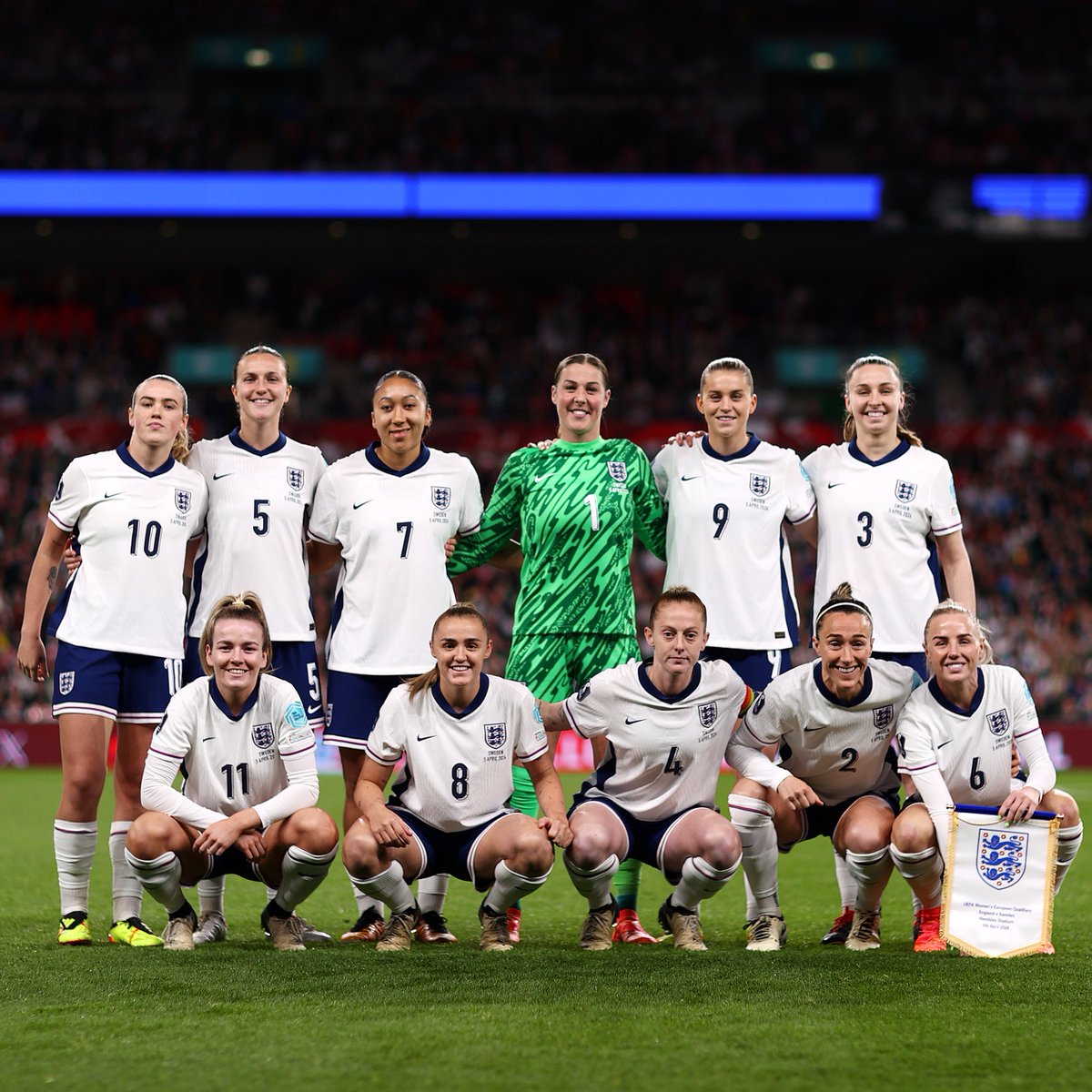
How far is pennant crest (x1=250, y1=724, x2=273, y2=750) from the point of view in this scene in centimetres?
538

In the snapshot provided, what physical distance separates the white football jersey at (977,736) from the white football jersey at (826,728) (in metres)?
0.14

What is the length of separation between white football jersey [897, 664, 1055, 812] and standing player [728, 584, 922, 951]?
0.18 m

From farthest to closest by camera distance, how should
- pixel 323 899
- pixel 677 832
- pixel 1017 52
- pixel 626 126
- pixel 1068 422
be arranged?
pixel 1017 52 < pixel 626 126 < pixel 1068 422 < pixel 323 899 < pixel 677 832

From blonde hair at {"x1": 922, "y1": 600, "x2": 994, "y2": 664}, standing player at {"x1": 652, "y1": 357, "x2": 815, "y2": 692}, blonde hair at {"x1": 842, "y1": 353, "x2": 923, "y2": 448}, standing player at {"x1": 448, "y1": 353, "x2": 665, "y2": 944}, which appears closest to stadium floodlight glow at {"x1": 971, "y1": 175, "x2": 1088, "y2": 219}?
blonde hair at {"x1": 842, "y1": 353, "x2": 923, "y2": 448}

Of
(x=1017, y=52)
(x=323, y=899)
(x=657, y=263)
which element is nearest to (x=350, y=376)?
(x=657, y=263)

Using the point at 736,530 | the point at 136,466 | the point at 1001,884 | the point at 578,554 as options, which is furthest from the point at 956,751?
the point at 136,466

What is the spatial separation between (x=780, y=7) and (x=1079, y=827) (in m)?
23.2

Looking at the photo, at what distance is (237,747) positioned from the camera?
5359 millimetres

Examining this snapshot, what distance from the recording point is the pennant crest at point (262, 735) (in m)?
5.38

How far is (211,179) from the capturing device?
22281 millimetres

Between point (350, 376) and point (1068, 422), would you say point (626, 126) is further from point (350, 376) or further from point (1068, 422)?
point (1068, 422)

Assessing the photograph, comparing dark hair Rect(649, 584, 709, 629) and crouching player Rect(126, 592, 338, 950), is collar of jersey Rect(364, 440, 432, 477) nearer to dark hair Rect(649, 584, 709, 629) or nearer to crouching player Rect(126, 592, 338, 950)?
crouching player Rect(126, 592, 338, 950)

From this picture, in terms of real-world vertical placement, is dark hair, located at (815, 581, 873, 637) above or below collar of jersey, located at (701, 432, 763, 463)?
below

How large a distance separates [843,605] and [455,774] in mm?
1512
